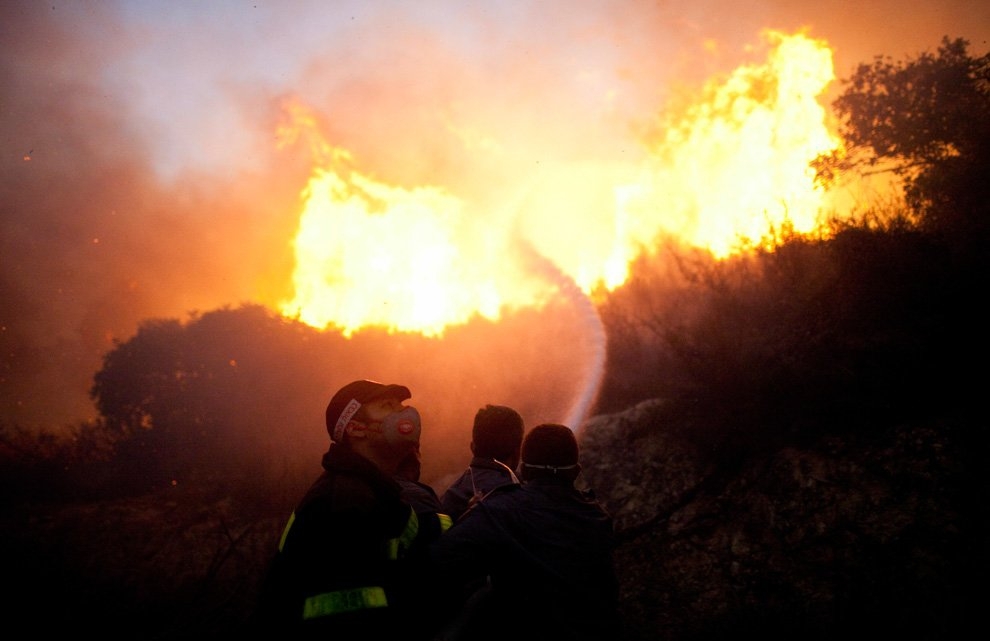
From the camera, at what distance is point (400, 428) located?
2715 mm

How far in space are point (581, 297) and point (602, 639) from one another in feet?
41.8

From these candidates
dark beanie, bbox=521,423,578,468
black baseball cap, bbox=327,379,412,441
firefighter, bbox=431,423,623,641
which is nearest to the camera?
firefighter, bbox=431,423,623,641

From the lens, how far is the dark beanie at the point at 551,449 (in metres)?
2.75

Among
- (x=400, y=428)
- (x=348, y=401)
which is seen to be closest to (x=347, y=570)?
(x=400, y=428)

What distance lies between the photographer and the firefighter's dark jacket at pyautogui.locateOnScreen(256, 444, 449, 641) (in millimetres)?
1726

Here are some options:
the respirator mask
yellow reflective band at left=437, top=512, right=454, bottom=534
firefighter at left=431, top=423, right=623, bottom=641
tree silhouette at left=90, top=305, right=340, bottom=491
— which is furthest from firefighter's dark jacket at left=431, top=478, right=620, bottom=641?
tree silhouette at left=90, top=305, right=340, bottom=491

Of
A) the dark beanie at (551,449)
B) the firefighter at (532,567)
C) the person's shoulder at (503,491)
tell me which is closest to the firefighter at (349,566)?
the firefighter at (532,567)

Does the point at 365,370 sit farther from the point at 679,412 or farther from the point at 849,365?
the point at 849,365

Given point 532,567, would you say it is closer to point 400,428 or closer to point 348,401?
point 400,428

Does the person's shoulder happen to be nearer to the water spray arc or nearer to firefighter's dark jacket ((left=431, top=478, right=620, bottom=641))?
firefighter's dark jacket ((left=431, top=478, right=620, bottom=641))

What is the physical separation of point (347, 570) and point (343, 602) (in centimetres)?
12

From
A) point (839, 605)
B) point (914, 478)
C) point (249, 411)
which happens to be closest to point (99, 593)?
point (249, 411)

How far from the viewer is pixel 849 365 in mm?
5148

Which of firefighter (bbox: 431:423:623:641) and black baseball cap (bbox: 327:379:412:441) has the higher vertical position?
black baseball cap (bbox: 327:379:412:441)
